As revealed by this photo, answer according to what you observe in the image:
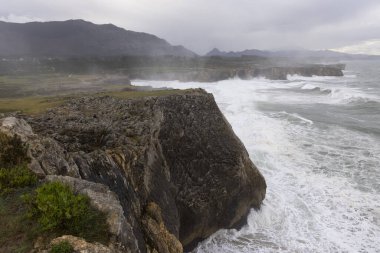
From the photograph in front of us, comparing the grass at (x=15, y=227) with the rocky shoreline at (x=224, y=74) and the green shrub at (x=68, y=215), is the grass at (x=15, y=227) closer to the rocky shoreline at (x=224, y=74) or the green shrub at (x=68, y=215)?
the green shrub at (x=68, y=215)

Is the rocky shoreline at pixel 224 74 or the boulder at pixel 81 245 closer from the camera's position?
the boulder at pixel 81 245

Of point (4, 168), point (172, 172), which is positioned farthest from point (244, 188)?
point (4, 168)

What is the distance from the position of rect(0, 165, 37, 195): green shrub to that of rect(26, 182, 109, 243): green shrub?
1.24 metres

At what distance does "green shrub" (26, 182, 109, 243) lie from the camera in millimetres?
7203

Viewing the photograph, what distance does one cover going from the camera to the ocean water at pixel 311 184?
16.4 meters

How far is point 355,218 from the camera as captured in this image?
710 inches

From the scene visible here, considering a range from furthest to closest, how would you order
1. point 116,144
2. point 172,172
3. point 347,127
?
1. point 347,127
2. point 172,172
3. point 116,144

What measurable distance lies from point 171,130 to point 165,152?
1.34 meters

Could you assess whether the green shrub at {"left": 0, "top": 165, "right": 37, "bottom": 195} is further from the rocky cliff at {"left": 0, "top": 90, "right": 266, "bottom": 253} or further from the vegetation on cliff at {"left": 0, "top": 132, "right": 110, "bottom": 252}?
the rocky cliff at {"left": 0, "top": 90, "right": 266, "bottom": 253}


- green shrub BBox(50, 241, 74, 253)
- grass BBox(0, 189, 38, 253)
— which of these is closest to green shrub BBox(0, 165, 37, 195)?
grass BBox(0, 189, 38, 253)

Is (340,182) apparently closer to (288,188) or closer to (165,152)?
(288,188)

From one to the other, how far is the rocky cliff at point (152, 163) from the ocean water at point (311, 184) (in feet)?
4.09

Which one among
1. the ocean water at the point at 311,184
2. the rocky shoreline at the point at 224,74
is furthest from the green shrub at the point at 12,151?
the rocky shoreline at the point at 224,74

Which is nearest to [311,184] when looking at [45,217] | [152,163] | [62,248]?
[152,163]
